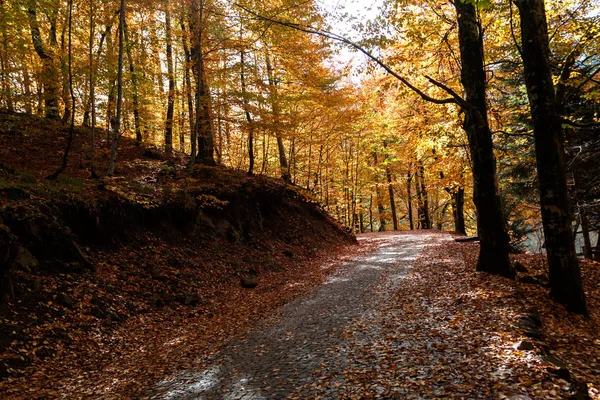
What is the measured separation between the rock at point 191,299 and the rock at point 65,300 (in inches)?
104

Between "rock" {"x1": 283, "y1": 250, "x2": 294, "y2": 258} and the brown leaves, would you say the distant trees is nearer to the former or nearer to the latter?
the brown leaves

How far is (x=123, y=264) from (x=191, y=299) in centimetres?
205

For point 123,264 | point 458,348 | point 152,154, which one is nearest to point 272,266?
point 123,264

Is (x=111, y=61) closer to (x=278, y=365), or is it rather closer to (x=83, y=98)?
(x=83, y=98)

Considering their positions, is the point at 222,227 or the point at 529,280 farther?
the point at 222,227

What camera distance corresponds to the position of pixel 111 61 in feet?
40.8

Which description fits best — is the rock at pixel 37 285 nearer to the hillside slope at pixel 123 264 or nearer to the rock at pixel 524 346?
the hillside slope at pixel 123 264

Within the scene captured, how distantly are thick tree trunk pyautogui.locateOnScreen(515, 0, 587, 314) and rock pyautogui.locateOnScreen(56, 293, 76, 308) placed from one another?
984cm

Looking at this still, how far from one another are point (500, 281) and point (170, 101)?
1480cm

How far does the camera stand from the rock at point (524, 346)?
4758mm

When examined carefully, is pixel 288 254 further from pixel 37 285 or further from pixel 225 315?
pixel 37 285

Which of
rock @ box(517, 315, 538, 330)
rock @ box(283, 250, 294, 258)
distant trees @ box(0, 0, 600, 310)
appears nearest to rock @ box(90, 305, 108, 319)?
distant trees @ box(0, 0, 600, 310)

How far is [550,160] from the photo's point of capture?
6824 mm

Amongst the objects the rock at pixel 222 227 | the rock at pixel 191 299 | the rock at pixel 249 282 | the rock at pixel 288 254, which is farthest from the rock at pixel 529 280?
the rock at pixel 222 227
